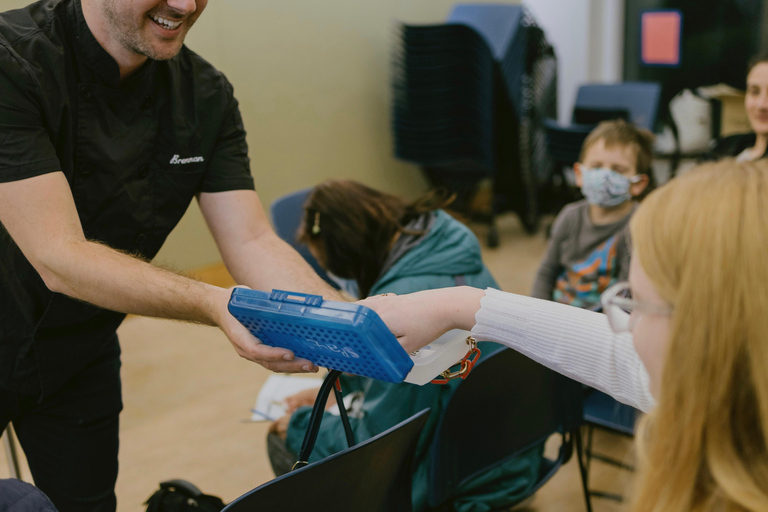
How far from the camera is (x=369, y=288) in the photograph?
1.93 metres

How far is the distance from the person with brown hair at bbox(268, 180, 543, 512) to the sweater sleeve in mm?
→ 567

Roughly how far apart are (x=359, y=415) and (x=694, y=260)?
1145mm

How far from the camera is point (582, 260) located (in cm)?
247

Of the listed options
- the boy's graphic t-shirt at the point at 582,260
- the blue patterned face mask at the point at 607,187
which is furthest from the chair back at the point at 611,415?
the blue patterned face mask at the point at 607,187

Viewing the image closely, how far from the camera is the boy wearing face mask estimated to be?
239cm

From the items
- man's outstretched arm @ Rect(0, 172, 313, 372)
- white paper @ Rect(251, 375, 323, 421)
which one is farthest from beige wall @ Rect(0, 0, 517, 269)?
man's outstretched arm @ Rect(0, 172, 313, 372)

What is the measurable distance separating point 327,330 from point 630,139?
204cm

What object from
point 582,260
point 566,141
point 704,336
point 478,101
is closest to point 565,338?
point 704,336

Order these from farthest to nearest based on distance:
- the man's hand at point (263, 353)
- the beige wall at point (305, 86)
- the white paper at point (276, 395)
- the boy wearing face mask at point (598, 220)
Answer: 1. the beige wall at point (305, 86)
2. the boy wearing face mask at point (598, 220)
3. the white paper at point (276, 395)
4. the man's hand at point (263, 353)

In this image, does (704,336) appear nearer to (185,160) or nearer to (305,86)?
(185,160)

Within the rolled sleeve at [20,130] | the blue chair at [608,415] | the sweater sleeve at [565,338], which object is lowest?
the blue chair at [608,415]

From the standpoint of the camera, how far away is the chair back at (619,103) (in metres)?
4.38

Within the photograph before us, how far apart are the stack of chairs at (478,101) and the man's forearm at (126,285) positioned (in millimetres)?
3529

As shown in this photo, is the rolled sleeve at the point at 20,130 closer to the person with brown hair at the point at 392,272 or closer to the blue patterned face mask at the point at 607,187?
the person with brown hair at the point at 392,272
